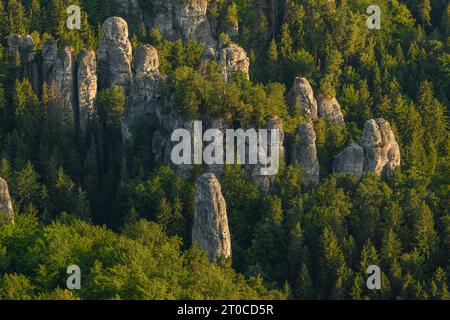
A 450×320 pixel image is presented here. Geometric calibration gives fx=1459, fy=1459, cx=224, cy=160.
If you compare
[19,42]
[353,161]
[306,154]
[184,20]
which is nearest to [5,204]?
[306,154]

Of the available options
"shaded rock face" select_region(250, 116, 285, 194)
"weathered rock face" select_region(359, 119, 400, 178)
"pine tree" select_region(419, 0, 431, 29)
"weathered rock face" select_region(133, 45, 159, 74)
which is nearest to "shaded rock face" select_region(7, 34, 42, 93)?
"weathered rock face" select_region(133, 45, 159, 74)

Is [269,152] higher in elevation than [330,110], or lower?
lower

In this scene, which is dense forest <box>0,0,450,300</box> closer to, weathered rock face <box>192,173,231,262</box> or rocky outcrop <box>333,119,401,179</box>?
rocky outcrop <box>333,119,401,179</box>

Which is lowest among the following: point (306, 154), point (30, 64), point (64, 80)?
point (306, 154)

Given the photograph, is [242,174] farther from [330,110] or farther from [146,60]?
[146,60]

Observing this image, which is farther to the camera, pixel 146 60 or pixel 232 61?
pixel 146 60
